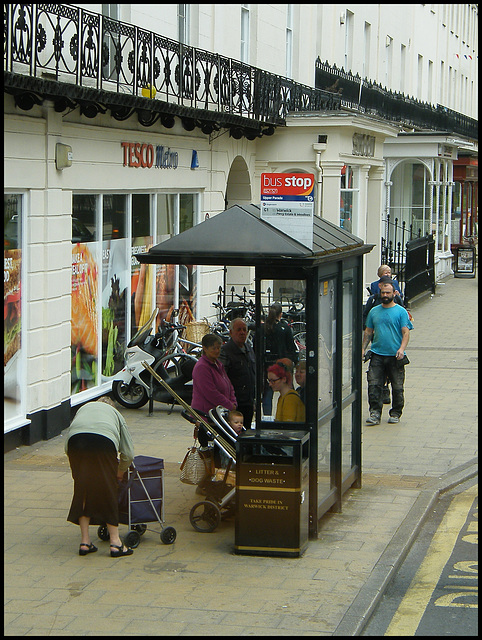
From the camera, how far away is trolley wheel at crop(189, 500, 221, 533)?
25.1 feet

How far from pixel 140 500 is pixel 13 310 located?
4009 millimetres

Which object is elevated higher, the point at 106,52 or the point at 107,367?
the point at 106,52

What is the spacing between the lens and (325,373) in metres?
7.87

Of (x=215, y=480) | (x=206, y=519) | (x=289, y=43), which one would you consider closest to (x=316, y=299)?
(x=215, y=480)

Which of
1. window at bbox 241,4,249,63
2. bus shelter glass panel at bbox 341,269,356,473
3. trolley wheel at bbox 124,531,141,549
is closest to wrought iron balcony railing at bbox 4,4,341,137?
window at bbox 241,4,249,63

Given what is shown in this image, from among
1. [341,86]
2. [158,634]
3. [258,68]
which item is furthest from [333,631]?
[341,86]

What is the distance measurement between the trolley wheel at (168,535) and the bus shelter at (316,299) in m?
1.06

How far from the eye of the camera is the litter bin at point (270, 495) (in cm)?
698

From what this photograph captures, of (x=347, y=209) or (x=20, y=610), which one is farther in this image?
(x=347, y=209)

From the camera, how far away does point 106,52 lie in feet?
39.2

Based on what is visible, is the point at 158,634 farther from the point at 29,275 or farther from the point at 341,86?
the point at 341,86

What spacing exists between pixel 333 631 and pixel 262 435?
74.4 inches

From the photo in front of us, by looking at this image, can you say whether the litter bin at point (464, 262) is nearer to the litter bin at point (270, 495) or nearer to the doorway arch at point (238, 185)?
the doorway arch at point (238, 185)

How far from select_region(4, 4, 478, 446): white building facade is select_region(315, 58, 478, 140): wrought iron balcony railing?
54cm
